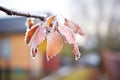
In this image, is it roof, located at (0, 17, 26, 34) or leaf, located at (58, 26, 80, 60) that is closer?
leaf, located at (58, 26, 80, 60)

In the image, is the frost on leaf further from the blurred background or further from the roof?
the roof

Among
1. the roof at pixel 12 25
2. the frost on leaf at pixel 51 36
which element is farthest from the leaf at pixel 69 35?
the roof at pixel 12 25

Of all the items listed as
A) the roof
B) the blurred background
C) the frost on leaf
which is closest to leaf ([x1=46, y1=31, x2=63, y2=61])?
the frost on leaf

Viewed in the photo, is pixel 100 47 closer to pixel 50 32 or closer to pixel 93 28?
pixel 93 28

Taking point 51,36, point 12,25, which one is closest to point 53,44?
Result: point 51,36

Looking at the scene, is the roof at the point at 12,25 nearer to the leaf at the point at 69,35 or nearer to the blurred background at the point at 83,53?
the blurred background at the point at 83,53

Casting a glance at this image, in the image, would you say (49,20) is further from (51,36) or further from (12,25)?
(12,25)
